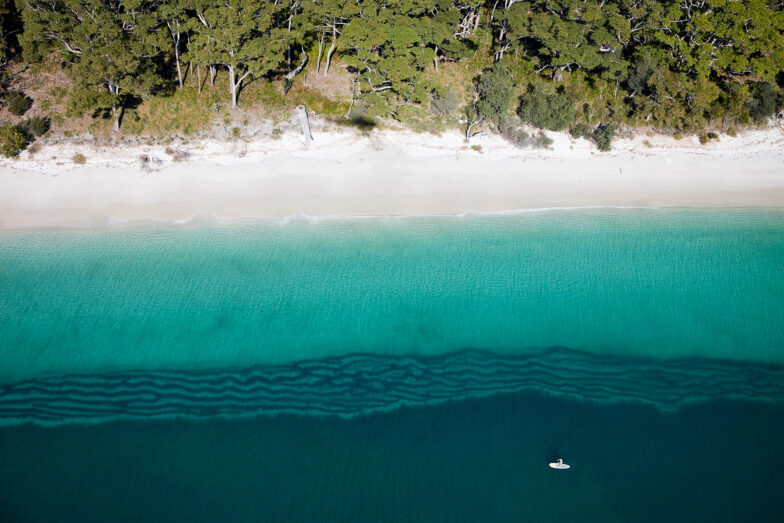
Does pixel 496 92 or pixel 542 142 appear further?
pixel 542 142

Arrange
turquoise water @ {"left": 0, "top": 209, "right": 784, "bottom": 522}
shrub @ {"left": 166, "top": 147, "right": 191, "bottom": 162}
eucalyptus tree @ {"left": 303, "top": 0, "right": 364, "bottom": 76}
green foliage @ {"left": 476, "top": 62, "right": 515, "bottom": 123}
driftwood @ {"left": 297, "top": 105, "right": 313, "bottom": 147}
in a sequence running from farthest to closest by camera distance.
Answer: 1. green foliage @ {"left": 476, "top": 62, "right": 515, "bottom": 123}
2. driftwood @ {"left": 297, "top": 105, "right": 313, "bottom": 147}
3. eucalyptus tree @ {"left": 303, "top": 0, "right": 364, "bottom": 76}
4. shrub @ {"left": 166, "top": 147, "right": 191, "bottom": 162}
5. turquoise water @ {"left": 0, "top": 209, "right": 784, "bottom": 522}

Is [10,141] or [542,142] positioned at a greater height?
[542,142]

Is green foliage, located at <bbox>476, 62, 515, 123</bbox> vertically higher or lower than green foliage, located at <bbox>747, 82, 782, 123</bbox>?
lower

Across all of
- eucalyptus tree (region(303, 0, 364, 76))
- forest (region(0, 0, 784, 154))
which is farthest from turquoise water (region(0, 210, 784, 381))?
eucalyptus tree (region(303, 0, 364, 76))

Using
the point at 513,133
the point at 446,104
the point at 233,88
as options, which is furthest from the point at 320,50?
the point at 513,133

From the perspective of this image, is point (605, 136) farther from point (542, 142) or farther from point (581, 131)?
point (542, 142)

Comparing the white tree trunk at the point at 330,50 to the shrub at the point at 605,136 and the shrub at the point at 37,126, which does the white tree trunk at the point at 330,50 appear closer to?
the shrub at the point at 37,126

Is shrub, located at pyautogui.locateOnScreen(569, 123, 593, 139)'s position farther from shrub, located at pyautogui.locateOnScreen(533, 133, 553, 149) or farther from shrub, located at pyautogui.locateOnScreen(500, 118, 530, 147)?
shrub, located at pyautogui.locateOnScreen(500, 118, 530, 147)

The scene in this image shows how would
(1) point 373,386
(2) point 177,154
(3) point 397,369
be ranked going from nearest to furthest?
(1) point 373,386 < (3) point 397,369 < (2) point 177,154
